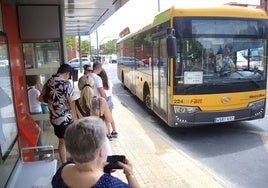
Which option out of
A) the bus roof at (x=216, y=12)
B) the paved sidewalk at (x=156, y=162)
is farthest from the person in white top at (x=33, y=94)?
the bus roof at (x=216, y=12)

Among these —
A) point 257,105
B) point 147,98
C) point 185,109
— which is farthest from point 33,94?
point 257,105

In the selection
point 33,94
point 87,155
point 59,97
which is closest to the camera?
point 87,155

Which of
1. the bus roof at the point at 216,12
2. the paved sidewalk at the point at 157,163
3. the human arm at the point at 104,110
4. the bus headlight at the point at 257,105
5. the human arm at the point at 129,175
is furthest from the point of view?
the bus headlight at the point at 257,105

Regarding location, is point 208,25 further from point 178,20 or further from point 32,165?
point 32,165

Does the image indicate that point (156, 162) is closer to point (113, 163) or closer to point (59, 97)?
point (59, 97)

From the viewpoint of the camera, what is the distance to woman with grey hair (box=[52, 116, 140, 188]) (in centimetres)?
169

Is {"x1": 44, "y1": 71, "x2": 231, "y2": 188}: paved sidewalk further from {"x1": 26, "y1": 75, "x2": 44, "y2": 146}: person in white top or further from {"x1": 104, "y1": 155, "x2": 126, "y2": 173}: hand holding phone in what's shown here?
{"x1": 104, "y1": 155, "x2": 126, "y2": 173}: hand holding phone

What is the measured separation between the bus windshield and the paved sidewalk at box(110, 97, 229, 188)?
4.43 feet

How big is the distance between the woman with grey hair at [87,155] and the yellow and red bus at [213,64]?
4.81 metres

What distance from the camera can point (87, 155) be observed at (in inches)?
66.7

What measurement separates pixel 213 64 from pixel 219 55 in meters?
0.25

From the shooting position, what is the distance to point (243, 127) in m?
7.86

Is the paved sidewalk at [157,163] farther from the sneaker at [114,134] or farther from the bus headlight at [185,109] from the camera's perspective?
the bus headlight at [185,109]

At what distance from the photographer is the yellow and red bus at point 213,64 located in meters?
6.59
